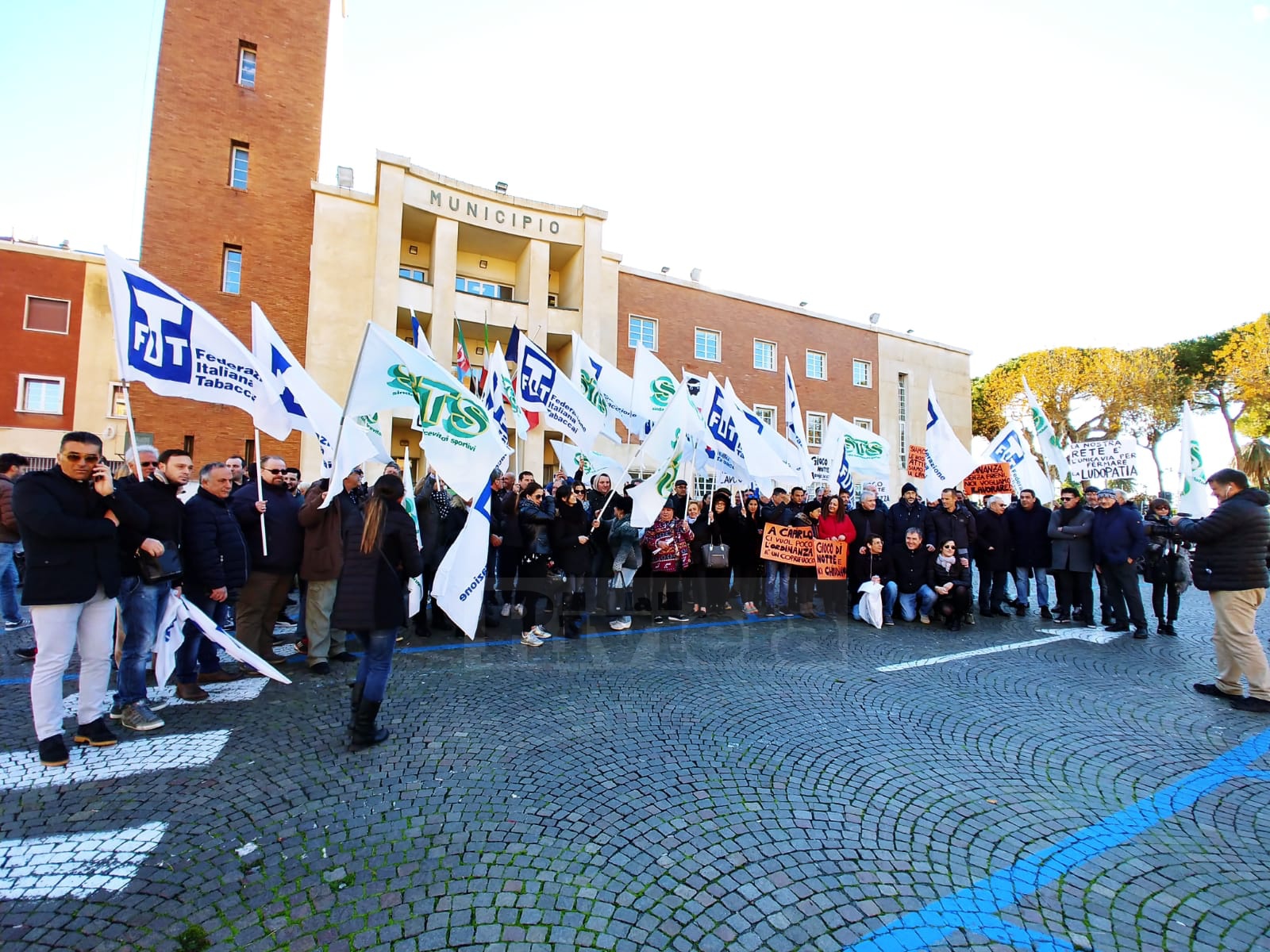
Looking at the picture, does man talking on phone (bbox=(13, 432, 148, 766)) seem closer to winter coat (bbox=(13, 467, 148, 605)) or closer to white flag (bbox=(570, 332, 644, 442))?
winter coat (bbox=(13, 467, 148, 605))

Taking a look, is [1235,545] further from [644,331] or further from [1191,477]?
[644,331]

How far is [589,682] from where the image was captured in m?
5.73

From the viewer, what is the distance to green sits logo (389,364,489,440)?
19.8 feet

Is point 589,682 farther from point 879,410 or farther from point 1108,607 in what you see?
point 879,410

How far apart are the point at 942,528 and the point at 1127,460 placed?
415cm

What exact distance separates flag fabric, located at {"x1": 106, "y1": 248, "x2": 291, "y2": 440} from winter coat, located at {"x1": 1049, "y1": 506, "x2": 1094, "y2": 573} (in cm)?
1005

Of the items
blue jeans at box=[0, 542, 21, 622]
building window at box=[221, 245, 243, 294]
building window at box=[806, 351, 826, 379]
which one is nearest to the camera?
blue jeans at box=[0, 542, 21, 622]

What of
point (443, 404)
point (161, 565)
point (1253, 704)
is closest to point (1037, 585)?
point (1253, 704)

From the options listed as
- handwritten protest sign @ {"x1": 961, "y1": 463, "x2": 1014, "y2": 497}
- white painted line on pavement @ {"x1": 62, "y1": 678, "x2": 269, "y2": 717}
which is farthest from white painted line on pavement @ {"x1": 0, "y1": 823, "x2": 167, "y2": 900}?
handwritten protest sign @ {"x1": 961, "y1": 463, "x2": 1014, "y2": 497}

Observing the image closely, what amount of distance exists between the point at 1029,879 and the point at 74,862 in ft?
14.1

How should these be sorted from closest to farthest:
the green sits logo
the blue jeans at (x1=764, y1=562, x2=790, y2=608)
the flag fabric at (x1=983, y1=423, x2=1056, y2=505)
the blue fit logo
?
1. the blue fit logo
2. the green sits logo
3. the blue jeans at (x1=764, y1=562, x2=790, y2=608)
4. the flag fabric at (x1=983, y1=423, x2=1056, y2=505)

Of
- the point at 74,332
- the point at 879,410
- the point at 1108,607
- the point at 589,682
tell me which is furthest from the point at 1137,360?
the point at 74,332

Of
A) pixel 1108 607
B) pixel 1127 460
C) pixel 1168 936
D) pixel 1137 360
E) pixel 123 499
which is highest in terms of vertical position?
pixel 1137 360

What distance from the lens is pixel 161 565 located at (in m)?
4.89
